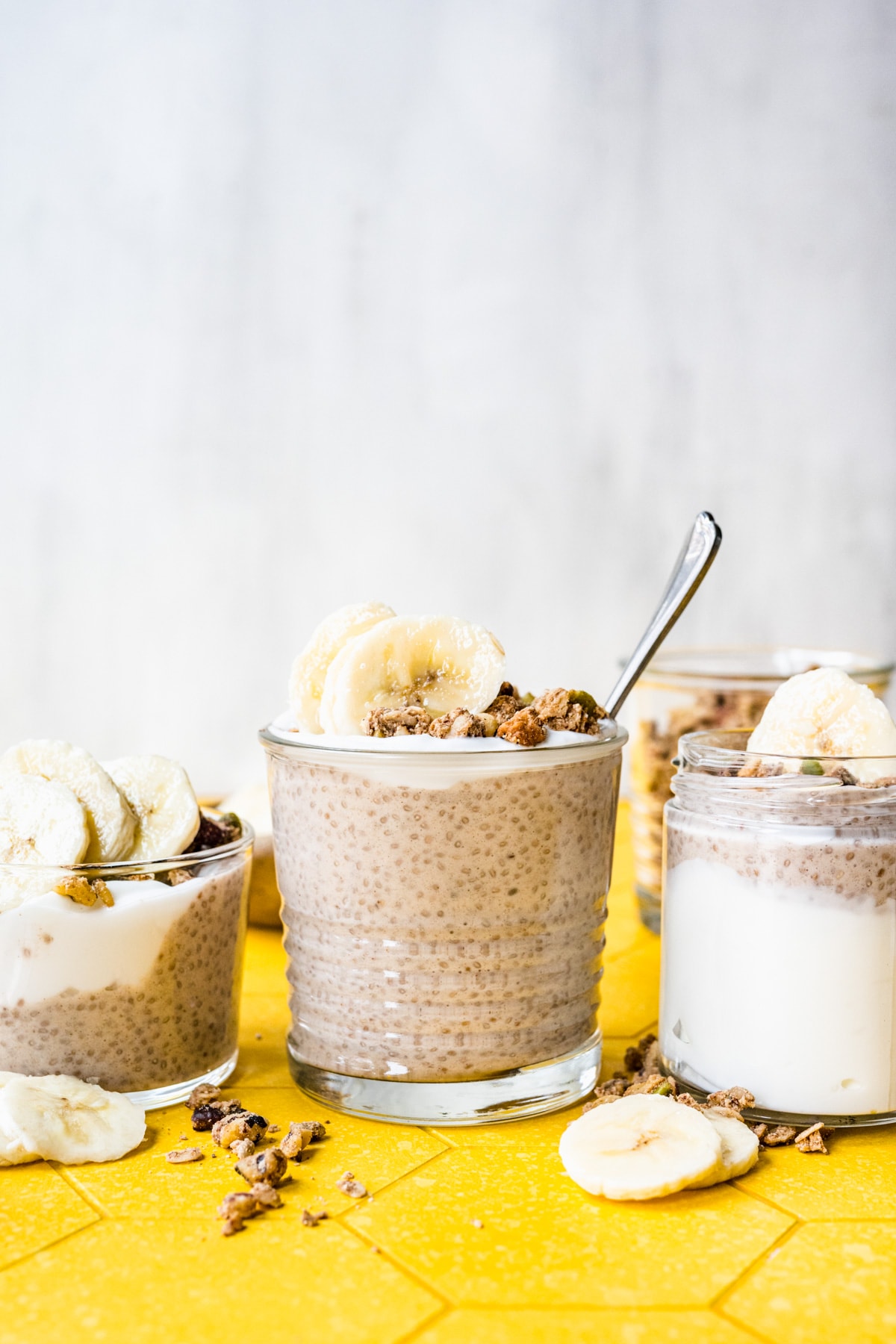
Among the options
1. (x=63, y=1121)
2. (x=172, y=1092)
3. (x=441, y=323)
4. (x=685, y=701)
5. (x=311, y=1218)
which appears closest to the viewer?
(x=311, y=1218)

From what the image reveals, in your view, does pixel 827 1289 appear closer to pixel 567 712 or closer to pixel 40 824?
pixel 567 712

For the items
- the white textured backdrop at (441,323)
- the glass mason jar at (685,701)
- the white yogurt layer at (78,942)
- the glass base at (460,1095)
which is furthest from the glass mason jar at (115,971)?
the white textured backdrop at (441,323)

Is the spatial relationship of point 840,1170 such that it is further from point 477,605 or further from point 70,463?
point 70,463

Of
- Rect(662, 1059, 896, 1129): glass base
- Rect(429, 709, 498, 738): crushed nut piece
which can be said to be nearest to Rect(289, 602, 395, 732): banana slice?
Rect(429, 709, 498, 738): crushed nut piece

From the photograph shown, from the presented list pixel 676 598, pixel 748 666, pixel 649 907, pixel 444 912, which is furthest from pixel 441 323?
pixel 444 912

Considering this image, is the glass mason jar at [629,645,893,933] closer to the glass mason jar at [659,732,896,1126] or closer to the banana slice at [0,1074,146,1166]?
the glass mason jar at [659,732,896,1126]

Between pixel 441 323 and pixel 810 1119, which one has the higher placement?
pixel 441 323
